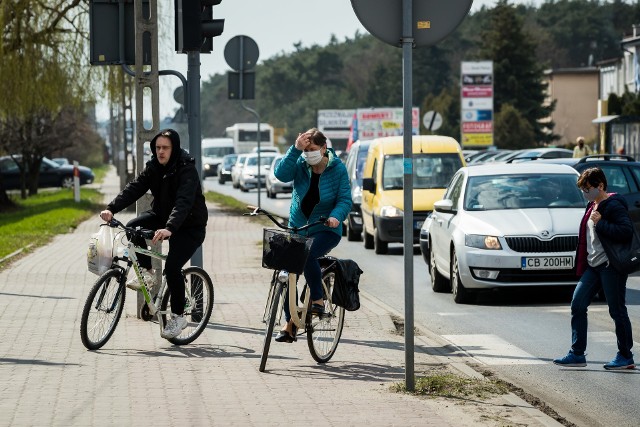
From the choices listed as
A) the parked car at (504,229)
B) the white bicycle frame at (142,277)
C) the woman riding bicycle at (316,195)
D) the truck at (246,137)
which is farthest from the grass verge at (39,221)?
the truck at (246,137)

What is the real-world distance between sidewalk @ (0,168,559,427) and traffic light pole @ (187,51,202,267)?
4.53 feet

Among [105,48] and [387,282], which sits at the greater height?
[105,48]

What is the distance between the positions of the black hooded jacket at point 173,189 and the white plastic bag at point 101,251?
20 cm

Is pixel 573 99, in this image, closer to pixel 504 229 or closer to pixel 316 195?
pixel 504 229

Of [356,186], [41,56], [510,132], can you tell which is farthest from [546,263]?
[510,132]

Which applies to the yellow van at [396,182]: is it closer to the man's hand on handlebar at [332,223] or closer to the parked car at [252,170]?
the man's hand on handlebar at [332,223]

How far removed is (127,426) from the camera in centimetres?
740

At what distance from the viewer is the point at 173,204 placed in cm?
1102

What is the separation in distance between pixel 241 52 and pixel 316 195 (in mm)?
13902

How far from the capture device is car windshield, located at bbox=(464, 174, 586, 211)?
15.8 meters

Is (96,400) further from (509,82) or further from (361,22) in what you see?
(509,82)

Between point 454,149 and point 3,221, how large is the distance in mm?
14557

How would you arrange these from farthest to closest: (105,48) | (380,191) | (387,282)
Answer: (380,191)
(387,282)
(105,48)

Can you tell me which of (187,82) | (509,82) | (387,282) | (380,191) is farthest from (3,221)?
(509,82)
